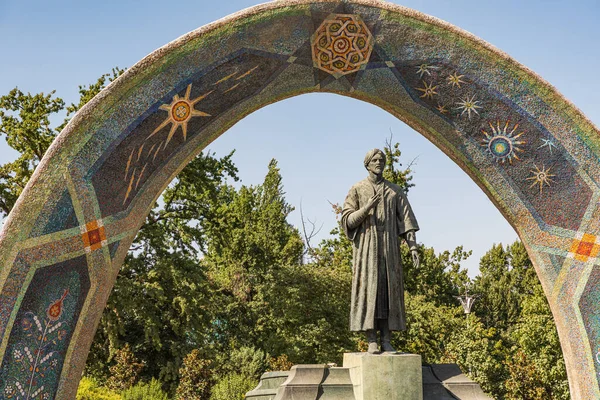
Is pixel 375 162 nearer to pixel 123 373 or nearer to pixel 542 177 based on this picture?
pixel 542 177

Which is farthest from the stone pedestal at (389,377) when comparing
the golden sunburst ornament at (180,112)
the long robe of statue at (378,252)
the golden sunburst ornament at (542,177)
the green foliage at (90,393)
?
the green foliage at (90,393)

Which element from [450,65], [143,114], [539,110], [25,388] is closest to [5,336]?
[25,388]

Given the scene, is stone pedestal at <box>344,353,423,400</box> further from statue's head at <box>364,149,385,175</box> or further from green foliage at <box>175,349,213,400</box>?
green foliage at <box>175,349,213,400</box>

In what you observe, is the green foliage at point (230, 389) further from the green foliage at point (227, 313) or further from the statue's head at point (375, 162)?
the statue's head at point (375, 162)

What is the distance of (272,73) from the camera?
27.9ft

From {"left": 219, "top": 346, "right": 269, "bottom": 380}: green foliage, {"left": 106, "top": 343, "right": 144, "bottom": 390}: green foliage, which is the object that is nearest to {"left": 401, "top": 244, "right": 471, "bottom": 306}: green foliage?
{"left": 219, "top": 346, "right": 269, "bottom": 380}: green foliage

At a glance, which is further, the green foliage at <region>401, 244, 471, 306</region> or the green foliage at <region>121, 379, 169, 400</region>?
the green foliage at <region>401, 244, 471, 306</region>

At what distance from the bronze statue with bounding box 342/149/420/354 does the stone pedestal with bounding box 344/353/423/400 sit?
0.31 meters

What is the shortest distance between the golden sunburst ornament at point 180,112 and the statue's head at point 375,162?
219 centimetres

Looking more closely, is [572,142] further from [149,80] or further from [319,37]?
[149,80]

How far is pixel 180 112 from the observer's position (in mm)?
8195

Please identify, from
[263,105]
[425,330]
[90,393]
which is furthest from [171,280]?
[263,105]

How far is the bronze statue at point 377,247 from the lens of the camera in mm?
7102

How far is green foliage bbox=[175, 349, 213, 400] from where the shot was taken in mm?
16281
